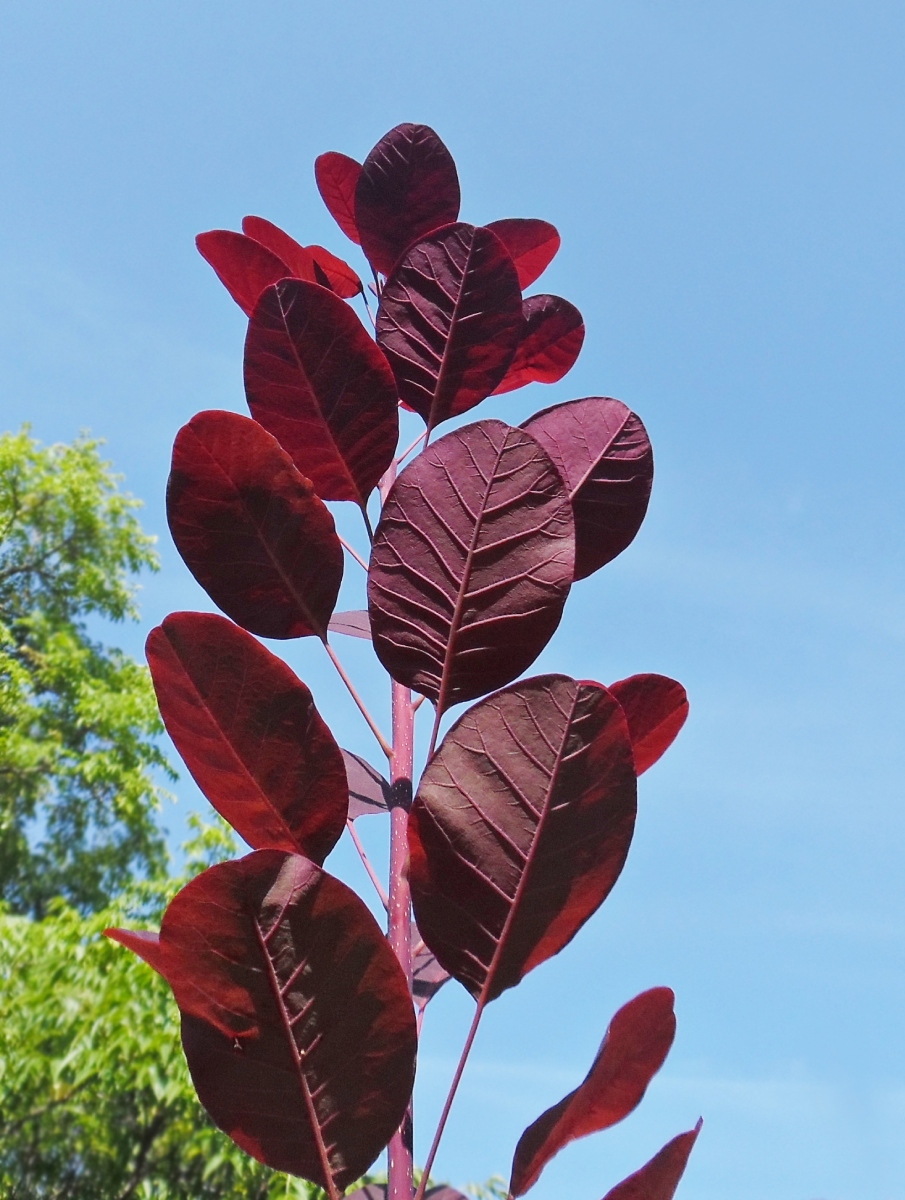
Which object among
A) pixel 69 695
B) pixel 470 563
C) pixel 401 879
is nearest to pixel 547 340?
pixel 470 563

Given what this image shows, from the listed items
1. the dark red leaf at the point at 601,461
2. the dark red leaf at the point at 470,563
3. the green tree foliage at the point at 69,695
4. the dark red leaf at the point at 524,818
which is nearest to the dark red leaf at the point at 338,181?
the dark red leaf at the point at 601,461

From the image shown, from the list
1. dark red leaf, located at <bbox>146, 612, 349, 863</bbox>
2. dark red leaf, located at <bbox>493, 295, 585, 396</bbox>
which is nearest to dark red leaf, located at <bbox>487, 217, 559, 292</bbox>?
dark red leaf, located at <bbox>493, 295, 585, 396</bbox>

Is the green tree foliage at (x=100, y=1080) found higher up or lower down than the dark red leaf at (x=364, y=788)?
lower down

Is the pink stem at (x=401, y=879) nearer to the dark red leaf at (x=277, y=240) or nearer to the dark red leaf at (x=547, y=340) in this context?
the dark red leaf at (x=547, y=340)

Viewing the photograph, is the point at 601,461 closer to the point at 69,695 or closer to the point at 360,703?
the point at 360,703

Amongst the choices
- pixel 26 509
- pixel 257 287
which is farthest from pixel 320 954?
pixel 26 509

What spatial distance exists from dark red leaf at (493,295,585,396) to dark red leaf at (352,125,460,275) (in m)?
0.11

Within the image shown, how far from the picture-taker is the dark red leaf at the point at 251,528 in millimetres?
548

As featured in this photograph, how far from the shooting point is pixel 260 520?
0.57 metres

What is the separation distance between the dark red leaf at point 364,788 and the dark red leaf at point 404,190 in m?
0.47

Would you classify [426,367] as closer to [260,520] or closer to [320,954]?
[260,520]

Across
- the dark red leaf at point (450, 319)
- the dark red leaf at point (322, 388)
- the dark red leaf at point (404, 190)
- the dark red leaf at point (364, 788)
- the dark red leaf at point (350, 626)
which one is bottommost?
the dark red leaf at point (364, 788)

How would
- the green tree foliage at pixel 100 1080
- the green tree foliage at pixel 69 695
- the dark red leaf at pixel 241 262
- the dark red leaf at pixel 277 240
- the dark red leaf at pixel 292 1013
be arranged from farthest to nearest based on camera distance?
1. the green tree foliage at pixel 69 695
2. the green tree foliage at pixel 100 1080
3. the dark red leaf at pixel 277 240
4. the dark red leaf at pixel 241 262
5. the dark red leaf at pixel 292 1013

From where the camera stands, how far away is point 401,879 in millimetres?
581
